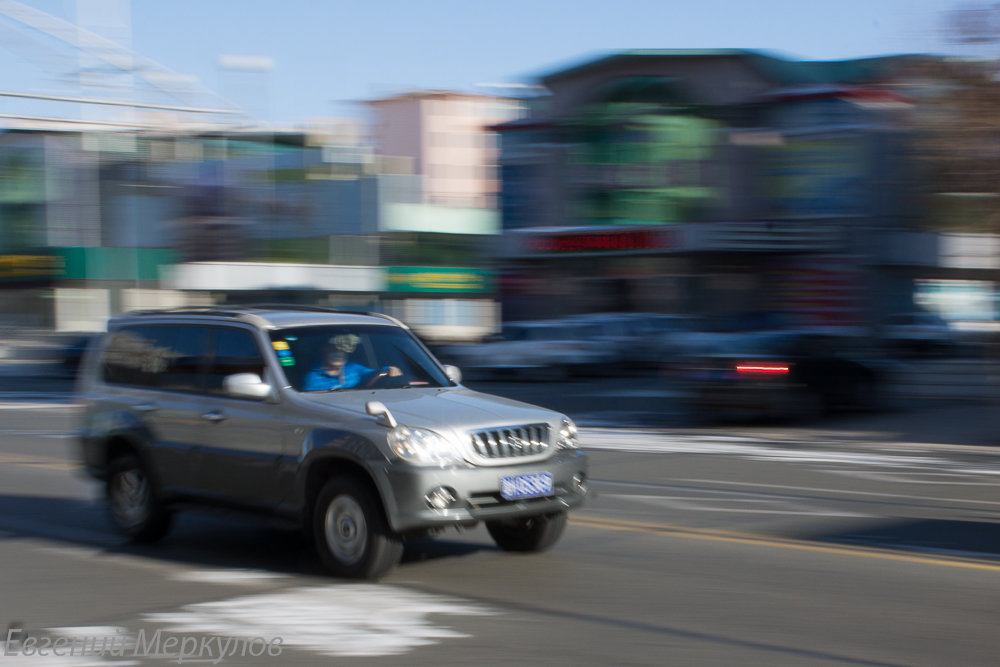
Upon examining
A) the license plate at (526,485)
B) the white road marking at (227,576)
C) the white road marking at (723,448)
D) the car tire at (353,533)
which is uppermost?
the license plate at (526,485)

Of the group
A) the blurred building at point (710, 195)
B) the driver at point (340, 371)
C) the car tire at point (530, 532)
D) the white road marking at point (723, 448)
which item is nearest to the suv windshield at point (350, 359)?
the driver at point (340, 371)

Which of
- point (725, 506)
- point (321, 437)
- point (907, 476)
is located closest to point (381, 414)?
point (321, 437)

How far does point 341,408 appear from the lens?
7.16 meters

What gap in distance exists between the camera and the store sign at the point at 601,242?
38125mm

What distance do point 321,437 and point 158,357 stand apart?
2.09m

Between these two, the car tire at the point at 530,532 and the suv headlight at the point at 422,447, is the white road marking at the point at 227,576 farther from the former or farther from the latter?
the car tire at the point at 530,532

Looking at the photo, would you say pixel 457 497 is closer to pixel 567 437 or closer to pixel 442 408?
pixel 442 408

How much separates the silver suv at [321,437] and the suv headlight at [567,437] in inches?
0.6

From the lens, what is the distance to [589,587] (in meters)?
6.93

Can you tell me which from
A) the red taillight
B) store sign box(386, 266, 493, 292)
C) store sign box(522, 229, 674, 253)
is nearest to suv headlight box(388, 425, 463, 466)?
the red taillight

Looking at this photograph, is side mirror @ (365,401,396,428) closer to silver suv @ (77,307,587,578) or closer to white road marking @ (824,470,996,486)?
silver suv @ (77,307,587,578)

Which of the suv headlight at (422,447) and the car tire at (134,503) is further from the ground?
the suv headlight at (422,447)

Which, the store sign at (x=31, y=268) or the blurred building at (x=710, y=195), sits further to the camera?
the store sign at (x=31, y=268)

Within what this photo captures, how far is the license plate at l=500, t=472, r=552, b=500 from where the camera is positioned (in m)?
7.00
